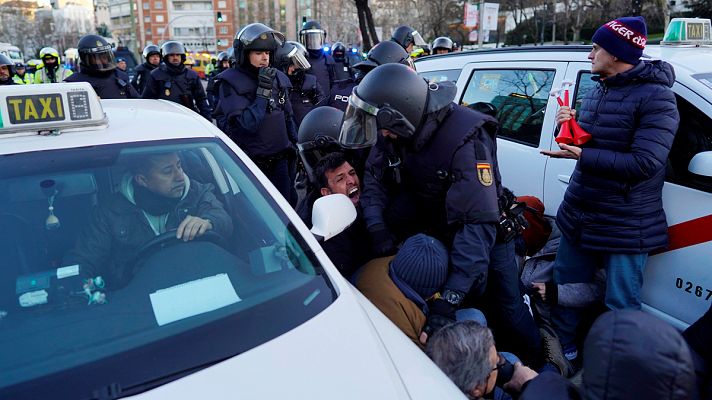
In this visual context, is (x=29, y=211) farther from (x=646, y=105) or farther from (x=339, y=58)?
(x=339, y=58)

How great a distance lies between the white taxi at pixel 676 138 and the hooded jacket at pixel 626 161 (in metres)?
0.12

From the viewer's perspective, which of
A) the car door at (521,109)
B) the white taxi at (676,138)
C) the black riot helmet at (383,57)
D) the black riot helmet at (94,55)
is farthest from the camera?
the black riot helmet at (94,55)

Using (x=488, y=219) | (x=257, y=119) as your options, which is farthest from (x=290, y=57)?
(x=488, y=219)

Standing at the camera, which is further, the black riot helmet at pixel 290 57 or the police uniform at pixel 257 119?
the black riot helmet at pixel 290 57

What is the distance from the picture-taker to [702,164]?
241cm

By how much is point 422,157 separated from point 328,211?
678 millimetres

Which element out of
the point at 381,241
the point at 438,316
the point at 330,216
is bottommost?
the point at 438,316

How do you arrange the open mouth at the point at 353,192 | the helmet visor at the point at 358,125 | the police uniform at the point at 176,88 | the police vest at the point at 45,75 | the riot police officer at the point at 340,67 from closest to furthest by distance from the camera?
1. the helmet visor at the point at 358,125
2. the open mouth at the point at 353,192
3. the riot police officer at the point at 340,67
4. the police uniform at the point at 176,88
5. the police vest at the point at 45,75

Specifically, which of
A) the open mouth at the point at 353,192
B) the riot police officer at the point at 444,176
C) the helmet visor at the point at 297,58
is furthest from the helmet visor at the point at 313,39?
the riot police officer at the point at 444,176

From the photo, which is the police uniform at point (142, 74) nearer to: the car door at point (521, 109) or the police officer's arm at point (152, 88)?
the police officer's arm at point (152, 88)

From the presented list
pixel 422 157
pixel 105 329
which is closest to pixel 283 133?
pixel 422 157

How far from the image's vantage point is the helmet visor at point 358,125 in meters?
2.48

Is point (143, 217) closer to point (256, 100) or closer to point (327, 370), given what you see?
point (327, 370)

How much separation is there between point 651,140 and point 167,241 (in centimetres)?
212
